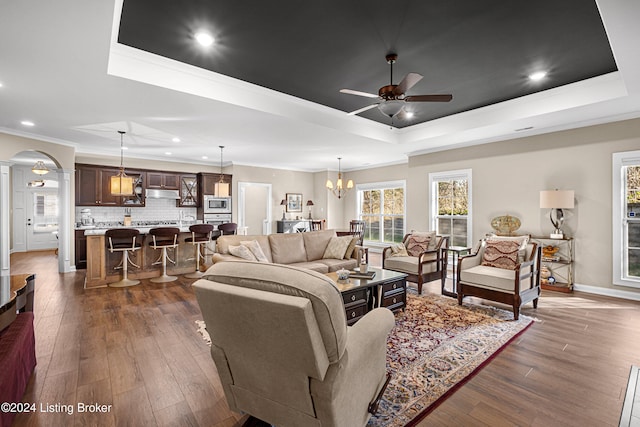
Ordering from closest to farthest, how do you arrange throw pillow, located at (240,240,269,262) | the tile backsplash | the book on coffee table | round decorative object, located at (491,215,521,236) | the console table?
the book on coffee table
throw pillow, located at (240,240,269,262)
round decorative object, located at (491,215,521,236)
the tile backsplash
the console table

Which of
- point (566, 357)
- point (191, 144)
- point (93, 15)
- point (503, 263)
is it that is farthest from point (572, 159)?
point (191, 144)

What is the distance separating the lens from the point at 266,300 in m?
1.29

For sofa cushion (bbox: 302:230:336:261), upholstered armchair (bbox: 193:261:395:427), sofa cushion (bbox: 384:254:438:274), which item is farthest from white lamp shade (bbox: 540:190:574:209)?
upholstered armchair (bbox: 193:261:395:427)

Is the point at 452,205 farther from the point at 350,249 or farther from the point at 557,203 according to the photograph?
the point at 350,249

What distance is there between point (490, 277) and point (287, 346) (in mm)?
3411

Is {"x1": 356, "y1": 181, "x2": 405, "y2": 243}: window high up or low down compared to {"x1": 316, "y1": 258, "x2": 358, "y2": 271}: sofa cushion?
up

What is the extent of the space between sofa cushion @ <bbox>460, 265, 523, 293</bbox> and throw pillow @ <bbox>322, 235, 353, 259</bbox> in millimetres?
1830

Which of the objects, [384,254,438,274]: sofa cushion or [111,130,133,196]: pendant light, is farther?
[111,130,133,196]: pendant light

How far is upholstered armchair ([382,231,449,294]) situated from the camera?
455 cm

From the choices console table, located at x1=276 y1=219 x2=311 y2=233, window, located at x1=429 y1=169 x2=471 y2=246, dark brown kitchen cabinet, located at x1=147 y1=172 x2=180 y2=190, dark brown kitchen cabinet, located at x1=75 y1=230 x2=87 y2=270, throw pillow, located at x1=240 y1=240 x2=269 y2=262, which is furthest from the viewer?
console table, located at x1=276 y1=219 x2=311 y2=233

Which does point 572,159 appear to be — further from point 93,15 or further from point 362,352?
point 93,15

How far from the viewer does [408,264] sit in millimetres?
4641

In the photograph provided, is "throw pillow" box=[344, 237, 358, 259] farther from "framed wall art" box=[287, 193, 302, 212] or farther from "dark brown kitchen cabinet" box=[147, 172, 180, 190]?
"dark brown kitchen cabinet" box=[147, 172, 180, 190]

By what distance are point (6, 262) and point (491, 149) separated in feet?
30.4
